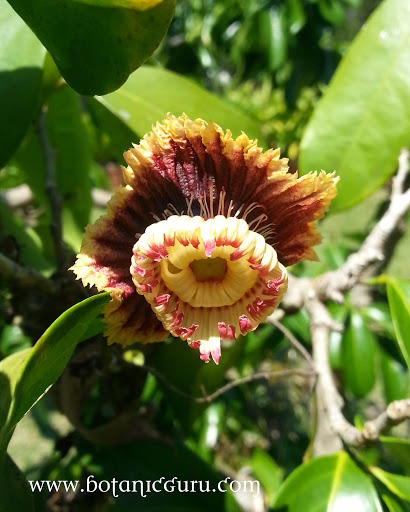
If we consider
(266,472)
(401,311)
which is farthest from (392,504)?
(266,472)

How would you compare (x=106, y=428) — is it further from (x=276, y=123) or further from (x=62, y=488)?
(x=276, y=123)

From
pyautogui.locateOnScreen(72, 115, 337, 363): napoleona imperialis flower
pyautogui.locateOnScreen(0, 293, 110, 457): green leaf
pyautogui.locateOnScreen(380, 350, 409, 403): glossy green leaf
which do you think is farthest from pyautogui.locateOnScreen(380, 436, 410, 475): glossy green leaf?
pyautogui.locateOnScreen(380, 350, 409, 403): glossy green leaf

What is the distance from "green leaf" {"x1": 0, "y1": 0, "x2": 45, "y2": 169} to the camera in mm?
725

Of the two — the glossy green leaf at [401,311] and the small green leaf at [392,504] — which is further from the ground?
the glossy green leaf at [401,311]

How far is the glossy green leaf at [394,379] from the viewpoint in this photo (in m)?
1.37

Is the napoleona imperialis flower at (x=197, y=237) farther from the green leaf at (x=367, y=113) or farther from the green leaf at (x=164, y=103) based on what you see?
the green leaf at (x=367, y=113)

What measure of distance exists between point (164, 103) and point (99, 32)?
1.25ft

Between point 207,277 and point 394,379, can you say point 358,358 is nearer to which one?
point 394,379

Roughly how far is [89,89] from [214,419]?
1231mm

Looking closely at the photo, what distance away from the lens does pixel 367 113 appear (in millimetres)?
917

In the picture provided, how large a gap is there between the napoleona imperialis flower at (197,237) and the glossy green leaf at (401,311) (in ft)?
0.71

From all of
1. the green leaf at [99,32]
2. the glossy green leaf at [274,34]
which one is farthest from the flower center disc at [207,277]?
the glossy green leaf at [274,34]

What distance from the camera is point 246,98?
377 cm

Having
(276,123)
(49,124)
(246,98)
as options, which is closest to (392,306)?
(49,124)
